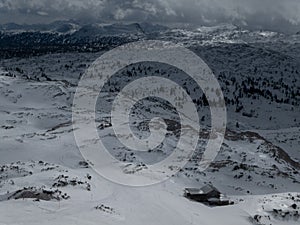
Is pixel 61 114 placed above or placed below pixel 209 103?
above

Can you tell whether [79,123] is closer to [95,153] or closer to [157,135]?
[157,135]

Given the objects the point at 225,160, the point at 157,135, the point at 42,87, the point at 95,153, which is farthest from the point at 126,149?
the point at 42,87

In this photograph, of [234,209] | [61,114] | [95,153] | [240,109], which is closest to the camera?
[234,209]

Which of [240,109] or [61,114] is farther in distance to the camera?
[240,109]

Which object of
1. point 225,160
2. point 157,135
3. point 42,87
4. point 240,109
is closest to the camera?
point 225,160

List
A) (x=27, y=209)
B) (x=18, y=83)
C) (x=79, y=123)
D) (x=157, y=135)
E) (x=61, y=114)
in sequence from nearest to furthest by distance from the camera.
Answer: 1. (x=27, y=209)
2. (x=157, y=135)
3. (x=79, y=123)
4. (x=61, y=114)
5. (x=18, y=83)

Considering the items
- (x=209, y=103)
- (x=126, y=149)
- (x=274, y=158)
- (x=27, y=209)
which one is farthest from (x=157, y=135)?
(x=209, y=103)

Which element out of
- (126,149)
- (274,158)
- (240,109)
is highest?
(126,149)

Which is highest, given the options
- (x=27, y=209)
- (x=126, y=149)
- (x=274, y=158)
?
(x=27, y=209)

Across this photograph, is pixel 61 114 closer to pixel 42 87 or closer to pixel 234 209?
pixel 42 87
